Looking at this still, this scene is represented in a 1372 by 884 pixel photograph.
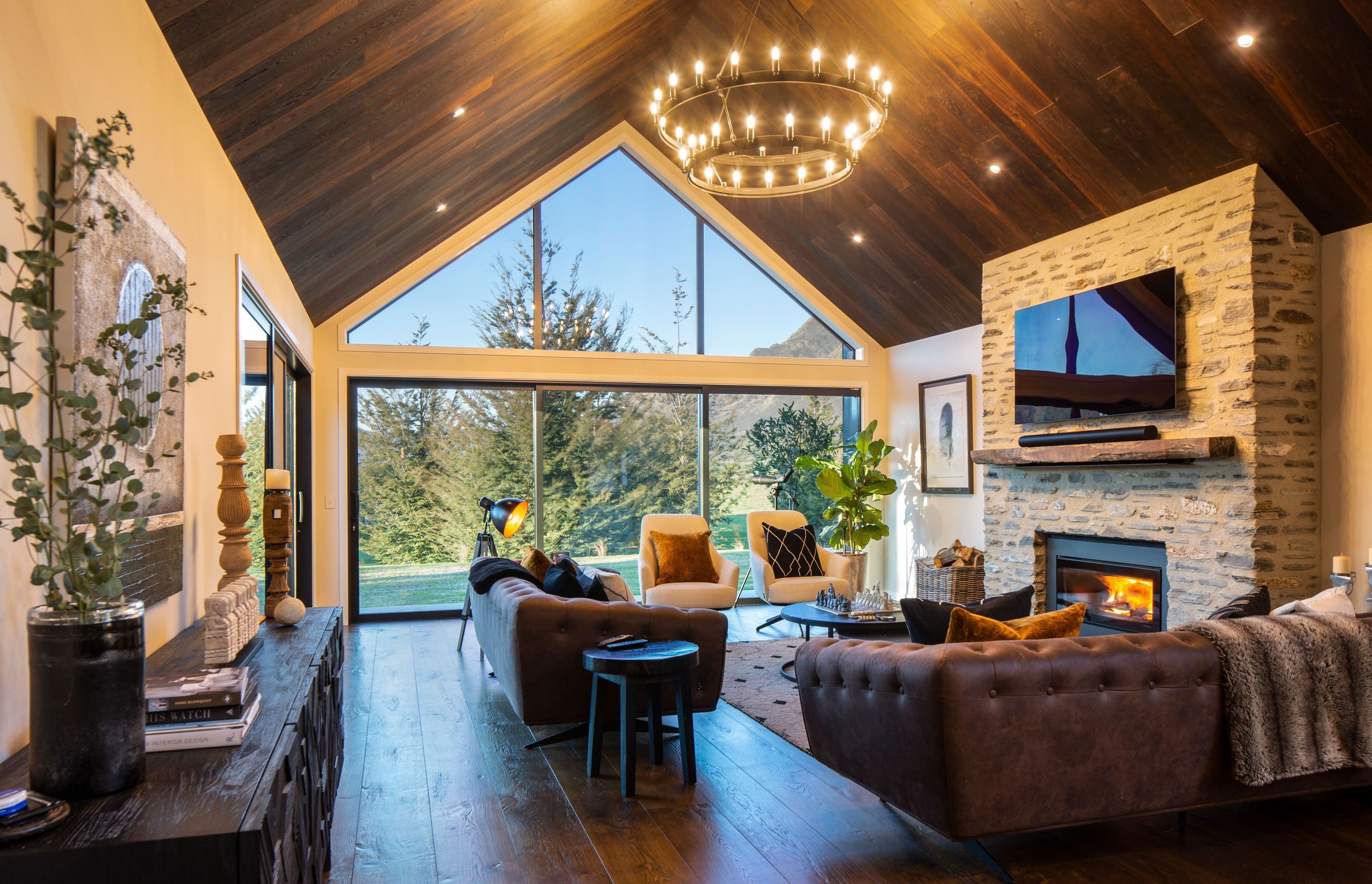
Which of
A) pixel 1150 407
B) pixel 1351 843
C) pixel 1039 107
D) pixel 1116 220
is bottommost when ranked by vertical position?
pixel 1351 843

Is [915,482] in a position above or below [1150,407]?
below

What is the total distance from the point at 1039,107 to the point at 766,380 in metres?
3.91

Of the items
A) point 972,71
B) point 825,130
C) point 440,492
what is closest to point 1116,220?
point 972,71

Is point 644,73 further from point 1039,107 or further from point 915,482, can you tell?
point 915,482

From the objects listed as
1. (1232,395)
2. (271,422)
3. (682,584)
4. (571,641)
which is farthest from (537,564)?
(1232,395)

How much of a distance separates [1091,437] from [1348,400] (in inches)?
52.3

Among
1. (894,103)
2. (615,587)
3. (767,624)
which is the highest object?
(894,103)

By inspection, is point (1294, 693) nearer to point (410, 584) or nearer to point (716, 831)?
point (716, 831)

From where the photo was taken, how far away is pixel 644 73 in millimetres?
6781

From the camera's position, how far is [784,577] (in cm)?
711

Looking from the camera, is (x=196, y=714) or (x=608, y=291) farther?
(x=608, y=291)

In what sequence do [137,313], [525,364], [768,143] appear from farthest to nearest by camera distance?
[525,364] < [768,143] < [137,313]

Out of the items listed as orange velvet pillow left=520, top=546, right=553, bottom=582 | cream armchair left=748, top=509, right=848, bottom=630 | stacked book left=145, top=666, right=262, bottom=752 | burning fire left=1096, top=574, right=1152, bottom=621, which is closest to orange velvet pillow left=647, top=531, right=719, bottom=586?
cream armchair left=748, top=509, right=848, bottom=630

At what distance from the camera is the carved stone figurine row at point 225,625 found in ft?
7.69
